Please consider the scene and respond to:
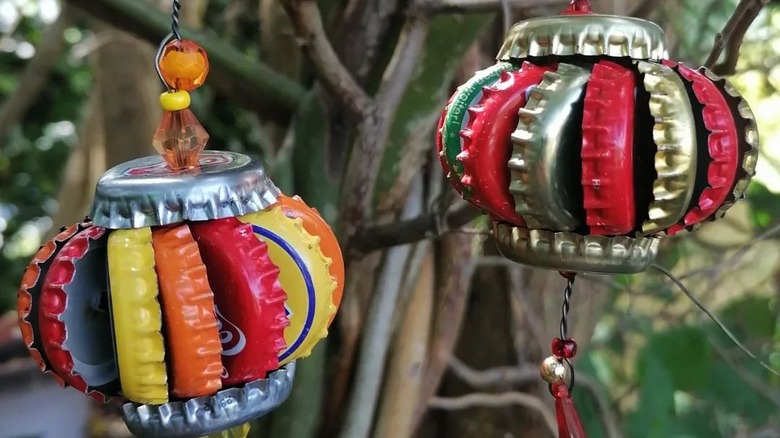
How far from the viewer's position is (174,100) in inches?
11.9

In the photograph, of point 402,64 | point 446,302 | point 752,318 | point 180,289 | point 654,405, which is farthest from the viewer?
point 752,318

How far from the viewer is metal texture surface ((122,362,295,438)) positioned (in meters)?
0.29

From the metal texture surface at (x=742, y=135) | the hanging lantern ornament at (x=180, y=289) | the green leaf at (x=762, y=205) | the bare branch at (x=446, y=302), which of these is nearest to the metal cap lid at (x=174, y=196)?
the hanging lantern ornament at (x=180, y=289)

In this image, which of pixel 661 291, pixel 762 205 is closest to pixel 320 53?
pixel 661 291

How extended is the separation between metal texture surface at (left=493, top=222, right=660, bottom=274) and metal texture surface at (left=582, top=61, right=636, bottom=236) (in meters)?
0.02

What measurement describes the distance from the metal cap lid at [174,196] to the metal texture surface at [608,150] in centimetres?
14

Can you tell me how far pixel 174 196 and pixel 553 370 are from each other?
21 centimetres

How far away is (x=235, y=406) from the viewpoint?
11.4 inches

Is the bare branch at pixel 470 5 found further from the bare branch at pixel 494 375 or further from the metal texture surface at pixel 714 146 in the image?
the bare branch at pixel 494 375

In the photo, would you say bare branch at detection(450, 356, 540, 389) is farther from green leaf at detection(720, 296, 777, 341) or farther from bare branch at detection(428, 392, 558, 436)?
green leaf at detection(720, 296, 777, 341)

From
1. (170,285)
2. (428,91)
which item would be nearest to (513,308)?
(428,91)

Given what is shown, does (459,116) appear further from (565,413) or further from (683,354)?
(683,354)

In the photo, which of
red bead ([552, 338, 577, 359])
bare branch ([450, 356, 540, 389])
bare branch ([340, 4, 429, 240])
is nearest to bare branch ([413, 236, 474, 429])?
bare branch ([450, 356, 540, 389])

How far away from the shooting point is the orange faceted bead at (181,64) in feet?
0.99
